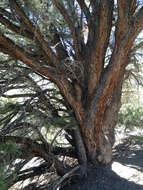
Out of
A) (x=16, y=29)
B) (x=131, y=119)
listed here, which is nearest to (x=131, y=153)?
(x=131, y=119)

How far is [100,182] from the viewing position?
3.60 metres

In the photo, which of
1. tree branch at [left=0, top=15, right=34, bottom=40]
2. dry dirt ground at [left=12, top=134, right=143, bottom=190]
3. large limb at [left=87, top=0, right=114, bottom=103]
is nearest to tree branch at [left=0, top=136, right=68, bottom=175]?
dry dirt ground at [left=12, top=134, right=143, bottom=190]

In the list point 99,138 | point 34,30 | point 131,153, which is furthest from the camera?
point 131,153

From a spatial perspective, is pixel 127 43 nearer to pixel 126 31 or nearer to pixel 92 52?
pixel 126 31

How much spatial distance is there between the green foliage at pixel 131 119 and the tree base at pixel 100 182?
197 cm

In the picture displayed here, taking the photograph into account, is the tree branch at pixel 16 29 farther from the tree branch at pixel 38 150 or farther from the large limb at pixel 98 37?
the tree branch at pixel 38 150

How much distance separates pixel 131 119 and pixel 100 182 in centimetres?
255

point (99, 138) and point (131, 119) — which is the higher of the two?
point (131, 119)

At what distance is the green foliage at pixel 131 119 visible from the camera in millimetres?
5633

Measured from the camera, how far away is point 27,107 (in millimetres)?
3543

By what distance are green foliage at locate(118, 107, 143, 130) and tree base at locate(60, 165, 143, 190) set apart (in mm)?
1973

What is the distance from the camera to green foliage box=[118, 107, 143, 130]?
563 centimetres

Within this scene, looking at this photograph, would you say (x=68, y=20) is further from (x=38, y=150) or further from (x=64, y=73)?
(x=38, y=150)

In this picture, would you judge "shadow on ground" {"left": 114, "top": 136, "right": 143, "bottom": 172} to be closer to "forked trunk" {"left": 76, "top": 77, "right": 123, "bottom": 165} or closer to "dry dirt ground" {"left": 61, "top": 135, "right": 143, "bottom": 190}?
"dry dirt ground" {"left": 61, "top": 135, "right": 143, "bottom": 190}
